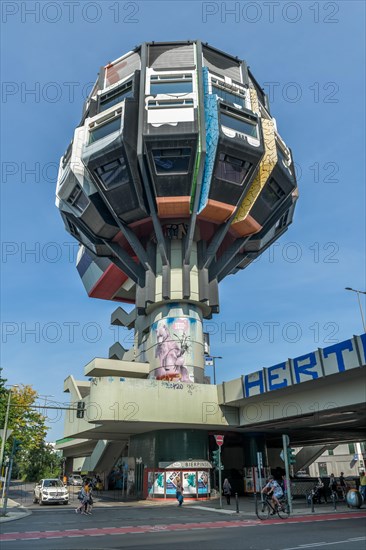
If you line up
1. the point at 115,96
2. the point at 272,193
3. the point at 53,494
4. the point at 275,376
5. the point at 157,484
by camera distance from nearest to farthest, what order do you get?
1. the point at 275,376
2. the point at 53,494
3. the point at 157,484
4. the point at 115,96
5. the point at 272,193

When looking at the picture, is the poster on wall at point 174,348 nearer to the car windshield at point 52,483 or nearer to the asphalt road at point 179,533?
the car windshield at point 52,483

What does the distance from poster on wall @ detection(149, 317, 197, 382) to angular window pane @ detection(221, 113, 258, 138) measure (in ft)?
66.1

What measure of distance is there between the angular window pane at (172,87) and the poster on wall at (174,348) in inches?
929

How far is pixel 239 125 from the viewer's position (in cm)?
4500

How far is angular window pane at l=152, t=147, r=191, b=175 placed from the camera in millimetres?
42906

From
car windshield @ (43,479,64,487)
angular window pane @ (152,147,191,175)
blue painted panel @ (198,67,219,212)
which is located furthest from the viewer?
angular window pane @ (152,147,191,175)

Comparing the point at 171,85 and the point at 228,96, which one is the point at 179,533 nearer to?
the point at 171,85

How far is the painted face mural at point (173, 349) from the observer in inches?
1672

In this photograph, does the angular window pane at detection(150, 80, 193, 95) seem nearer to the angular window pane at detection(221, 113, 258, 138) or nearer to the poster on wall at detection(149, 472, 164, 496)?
the angular window pane at detection(221, 113, 258, 138)

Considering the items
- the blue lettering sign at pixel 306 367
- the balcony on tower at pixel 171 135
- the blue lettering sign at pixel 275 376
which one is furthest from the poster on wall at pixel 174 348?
the blue lettering sign at pixel 306 367

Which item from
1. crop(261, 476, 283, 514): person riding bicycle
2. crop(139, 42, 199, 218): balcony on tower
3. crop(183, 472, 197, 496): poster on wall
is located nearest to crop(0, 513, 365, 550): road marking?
crop(261, 476, 283, 514): person riding bicycle

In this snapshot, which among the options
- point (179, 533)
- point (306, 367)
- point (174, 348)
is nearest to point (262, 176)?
point (174, 348)

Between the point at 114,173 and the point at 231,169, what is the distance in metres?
12.1

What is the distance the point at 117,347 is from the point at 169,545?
5206 centimetres
